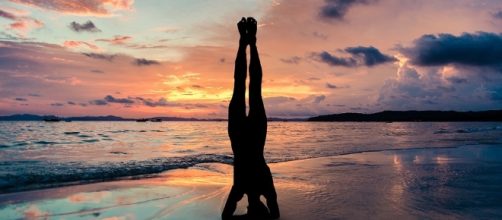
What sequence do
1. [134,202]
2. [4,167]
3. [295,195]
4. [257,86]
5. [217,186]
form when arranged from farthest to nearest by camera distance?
[4,167]
[217,186]
[295,195]
[134,202]
[257,86]

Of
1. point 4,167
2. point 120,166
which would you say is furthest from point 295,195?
point 4,167

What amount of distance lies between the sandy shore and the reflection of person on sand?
844 millimetres

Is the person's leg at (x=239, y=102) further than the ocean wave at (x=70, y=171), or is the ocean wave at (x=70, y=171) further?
the ocean wave at (x=70, y=171)

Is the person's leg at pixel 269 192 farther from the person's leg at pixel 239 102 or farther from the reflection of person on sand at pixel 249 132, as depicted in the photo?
the person's leg at pixel 239 102

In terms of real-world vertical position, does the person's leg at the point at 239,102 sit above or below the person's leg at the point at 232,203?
above

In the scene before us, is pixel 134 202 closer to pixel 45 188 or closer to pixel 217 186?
pixel 217 186

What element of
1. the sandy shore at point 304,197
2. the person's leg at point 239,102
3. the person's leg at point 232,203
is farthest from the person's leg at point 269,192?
the person's leg at point 239,102

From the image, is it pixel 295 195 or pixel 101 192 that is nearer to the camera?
pixel 295 195

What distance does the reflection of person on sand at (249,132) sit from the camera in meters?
7.02

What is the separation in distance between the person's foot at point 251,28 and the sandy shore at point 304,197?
3496 mm

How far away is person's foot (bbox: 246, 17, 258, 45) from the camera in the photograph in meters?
7.02

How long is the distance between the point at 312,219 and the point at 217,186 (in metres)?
4.79

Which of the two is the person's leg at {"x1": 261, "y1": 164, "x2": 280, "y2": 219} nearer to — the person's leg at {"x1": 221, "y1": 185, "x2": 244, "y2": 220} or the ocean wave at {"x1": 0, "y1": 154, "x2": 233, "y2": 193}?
the person's leg at {"x1": 221, "y1": 185, "x2": 244, "y2": 220}

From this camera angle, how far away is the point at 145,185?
1189cm
